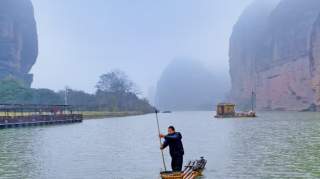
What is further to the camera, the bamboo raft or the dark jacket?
the dark jacket

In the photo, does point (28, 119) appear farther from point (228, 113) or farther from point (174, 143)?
point (174, 143)

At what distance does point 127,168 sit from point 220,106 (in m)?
110

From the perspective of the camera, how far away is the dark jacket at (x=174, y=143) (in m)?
20.5

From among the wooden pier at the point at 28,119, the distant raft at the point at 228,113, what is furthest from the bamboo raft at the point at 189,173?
the distant raft at the point at 228,113

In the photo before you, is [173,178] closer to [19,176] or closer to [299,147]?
[19,176]

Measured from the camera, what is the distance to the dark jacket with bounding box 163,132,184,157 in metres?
20.5

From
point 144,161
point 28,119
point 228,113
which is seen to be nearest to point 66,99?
point 228,113

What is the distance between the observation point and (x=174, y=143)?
2061 cm

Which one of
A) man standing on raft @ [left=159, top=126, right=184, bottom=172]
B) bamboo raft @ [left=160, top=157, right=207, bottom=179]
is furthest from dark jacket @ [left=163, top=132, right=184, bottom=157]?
bamboo raft @ [left=160, top=157, right=207, bottom=179]

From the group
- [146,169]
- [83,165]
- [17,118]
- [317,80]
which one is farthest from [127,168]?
[317,80]

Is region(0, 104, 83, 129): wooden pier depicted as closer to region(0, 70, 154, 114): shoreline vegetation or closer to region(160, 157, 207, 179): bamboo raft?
region(0, 70, 154, 114): shoreline vegetation

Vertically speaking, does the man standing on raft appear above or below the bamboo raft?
above

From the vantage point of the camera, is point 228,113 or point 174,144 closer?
point 174,144

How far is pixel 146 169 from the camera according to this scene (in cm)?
2744
